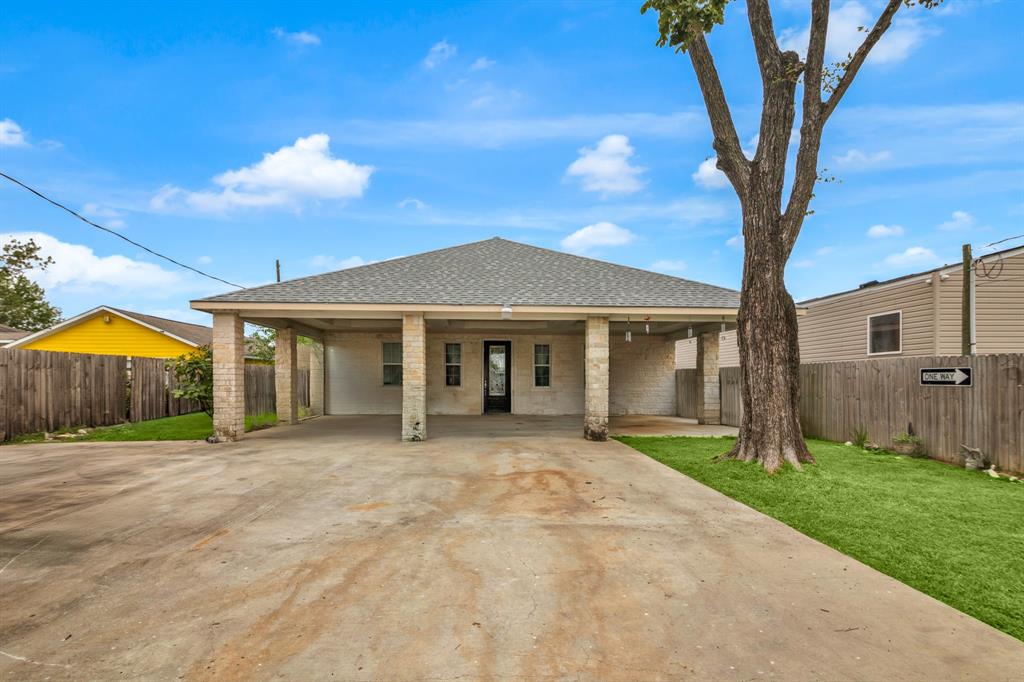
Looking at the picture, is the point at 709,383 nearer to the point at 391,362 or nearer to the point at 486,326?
the point at 486,326

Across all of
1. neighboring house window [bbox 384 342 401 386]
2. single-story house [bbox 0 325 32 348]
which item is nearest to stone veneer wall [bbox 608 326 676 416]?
neighboring house window [bbox 384 342 401 386]

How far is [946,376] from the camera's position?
25.9 feet

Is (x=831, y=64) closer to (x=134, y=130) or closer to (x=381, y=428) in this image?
(x=381, y=428)

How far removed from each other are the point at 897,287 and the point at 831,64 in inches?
254

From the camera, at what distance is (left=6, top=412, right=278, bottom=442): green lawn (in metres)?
11.6

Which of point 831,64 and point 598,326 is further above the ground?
point 831,64

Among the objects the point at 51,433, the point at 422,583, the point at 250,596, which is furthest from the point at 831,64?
the point at 51,433

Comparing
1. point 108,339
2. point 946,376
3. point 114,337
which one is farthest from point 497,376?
point 108,339

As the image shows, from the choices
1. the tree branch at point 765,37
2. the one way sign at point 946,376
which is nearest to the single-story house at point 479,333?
the one way sign at point 946,376

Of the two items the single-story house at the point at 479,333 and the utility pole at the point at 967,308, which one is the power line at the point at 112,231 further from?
the utility pole at the point at 967,308

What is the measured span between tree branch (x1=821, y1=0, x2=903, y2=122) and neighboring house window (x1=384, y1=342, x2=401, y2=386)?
13.3 m

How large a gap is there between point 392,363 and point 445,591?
556 inches

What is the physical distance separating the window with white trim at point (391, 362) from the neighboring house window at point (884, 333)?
13870 mm

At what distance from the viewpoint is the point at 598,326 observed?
1113 centimetres
